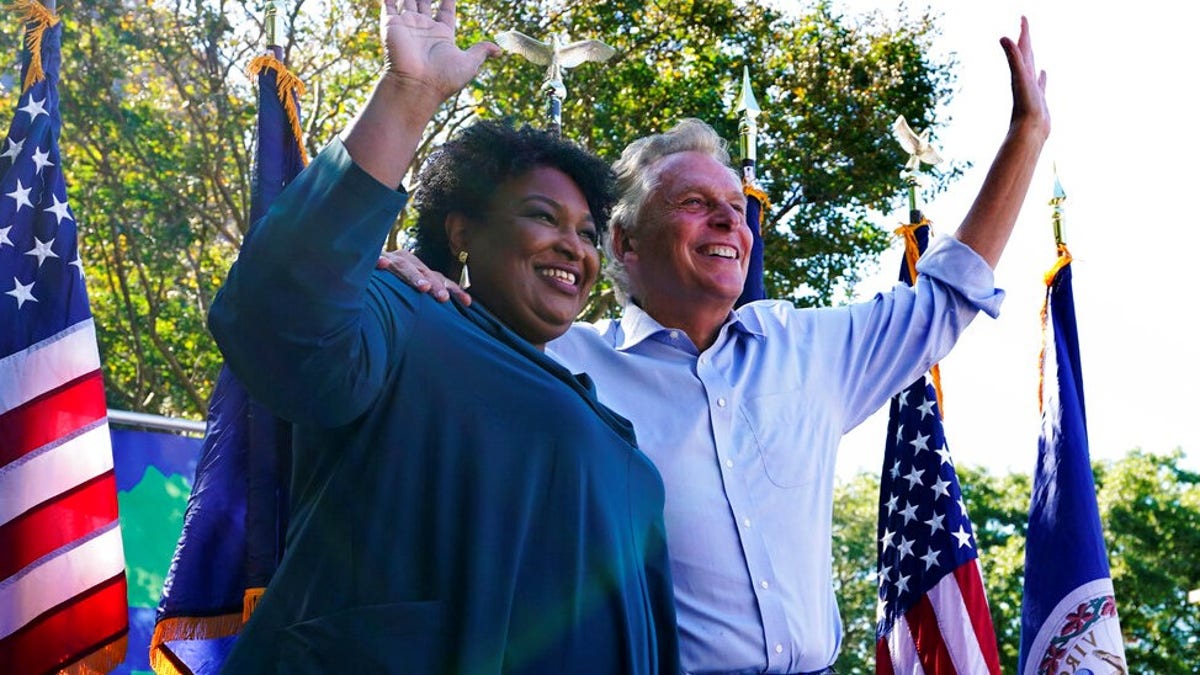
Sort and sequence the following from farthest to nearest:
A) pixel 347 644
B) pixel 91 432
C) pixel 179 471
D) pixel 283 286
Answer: pixel 179 471, pixel 91 432, pixel 347 644, pixel 283 286

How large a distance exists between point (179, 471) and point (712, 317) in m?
3.60

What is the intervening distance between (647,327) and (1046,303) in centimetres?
245

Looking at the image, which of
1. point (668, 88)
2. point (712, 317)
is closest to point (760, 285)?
point (712, 317)

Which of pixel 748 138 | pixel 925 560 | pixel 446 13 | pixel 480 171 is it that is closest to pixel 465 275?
pixel 480 171

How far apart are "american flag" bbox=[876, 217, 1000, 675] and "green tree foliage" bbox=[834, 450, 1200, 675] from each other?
663 inches

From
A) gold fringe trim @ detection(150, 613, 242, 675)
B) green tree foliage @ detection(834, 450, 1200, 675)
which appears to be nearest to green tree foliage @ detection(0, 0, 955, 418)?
gold fringe trim @ detection(150, 613, 242, 675)

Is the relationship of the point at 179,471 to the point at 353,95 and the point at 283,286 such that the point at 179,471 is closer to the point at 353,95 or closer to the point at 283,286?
the point at 283,286

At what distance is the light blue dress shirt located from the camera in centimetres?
317

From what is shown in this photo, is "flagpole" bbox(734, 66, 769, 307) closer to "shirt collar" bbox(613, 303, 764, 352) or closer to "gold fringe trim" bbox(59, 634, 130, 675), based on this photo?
"shirt collar" bbox(613, 303, 764, 352)

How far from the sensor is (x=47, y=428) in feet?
14.3

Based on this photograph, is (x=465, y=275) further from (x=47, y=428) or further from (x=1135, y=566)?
(x=1135, y=566)

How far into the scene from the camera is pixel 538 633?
2.17m

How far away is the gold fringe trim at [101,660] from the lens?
434 cm

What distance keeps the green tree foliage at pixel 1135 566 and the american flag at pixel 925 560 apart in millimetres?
16853
